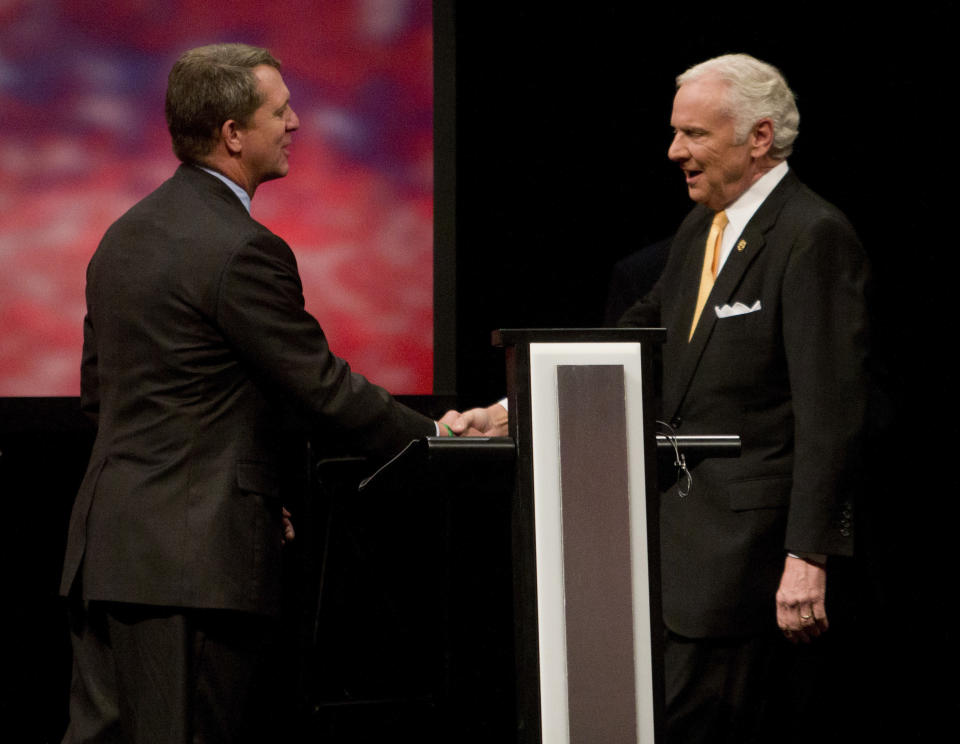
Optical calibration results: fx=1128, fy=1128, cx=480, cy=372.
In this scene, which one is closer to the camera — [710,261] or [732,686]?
[732,686]

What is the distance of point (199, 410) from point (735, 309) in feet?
3.33

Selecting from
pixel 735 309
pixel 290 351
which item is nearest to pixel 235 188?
pixel 290 351

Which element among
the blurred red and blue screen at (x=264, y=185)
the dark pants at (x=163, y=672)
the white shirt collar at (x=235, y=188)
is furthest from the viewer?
→ the blurred red and blue screen at (x=264, y=185)

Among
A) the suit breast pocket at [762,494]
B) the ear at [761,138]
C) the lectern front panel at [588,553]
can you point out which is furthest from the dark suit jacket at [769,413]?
the lectern front panel at [588,553]

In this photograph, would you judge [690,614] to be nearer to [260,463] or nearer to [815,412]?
[815,412]

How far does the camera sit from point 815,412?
2010 millimetres

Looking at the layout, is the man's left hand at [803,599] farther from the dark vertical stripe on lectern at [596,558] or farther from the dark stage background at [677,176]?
the dark stage background at [677,176]

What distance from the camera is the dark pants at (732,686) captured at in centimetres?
207

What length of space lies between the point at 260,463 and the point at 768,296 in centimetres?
98

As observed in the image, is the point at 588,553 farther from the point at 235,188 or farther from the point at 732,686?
the point at 235,188

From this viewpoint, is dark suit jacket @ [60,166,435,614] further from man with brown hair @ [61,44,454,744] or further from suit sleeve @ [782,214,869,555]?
suit sleeve @ [782,214,869,555]

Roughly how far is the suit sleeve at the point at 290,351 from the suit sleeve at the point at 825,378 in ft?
2.30

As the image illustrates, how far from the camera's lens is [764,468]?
2096mm

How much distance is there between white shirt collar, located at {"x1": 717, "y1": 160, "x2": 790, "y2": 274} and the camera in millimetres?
2309
